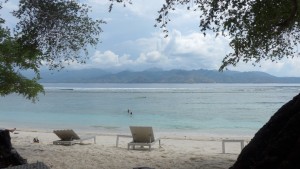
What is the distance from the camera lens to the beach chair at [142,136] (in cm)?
1400

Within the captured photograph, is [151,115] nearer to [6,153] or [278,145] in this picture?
[6,153]

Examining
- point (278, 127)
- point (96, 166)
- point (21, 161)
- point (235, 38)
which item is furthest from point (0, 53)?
point (278, 127)

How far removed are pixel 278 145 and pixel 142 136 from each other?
12510 millimetres

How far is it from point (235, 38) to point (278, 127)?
6.80 m

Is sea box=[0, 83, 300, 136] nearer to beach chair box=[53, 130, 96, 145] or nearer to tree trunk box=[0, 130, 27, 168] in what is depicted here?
beach chair box=[53, 130, 96, 145]

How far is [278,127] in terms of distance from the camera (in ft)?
7.30

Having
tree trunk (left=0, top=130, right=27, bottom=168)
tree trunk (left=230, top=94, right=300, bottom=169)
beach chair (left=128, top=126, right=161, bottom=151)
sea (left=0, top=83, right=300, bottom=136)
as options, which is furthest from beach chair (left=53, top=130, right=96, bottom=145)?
sea (left=0, top=83, right=300, bottom=136)

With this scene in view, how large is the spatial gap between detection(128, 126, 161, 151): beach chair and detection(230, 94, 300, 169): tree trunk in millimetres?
11728

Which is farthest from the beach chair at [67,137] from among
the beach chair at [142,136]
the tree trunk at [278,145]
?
the tree trunk at [278,145]

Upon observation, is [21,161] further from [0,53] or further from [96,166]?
[0,53]

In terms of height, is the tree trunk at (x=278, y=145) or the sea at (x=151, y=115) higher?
the tree trunk at (x=278, y=145)

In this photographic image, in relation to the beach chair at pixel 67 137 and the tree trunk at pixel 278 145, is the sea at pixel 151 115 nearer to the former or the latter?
the beach chair at pixel 67 137

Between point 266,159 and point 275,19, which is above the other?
point 275,19

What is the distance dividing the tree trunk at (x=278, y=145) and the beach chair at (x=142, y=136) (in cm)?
1173
